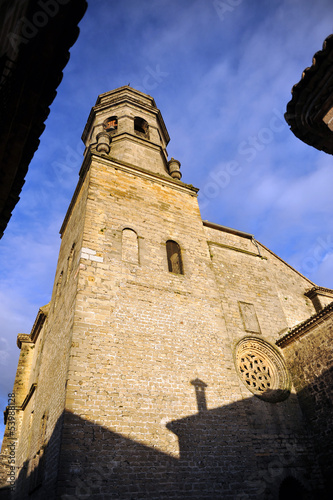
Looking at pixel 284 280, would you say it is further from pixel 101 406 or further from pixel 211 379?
pixel 101 406

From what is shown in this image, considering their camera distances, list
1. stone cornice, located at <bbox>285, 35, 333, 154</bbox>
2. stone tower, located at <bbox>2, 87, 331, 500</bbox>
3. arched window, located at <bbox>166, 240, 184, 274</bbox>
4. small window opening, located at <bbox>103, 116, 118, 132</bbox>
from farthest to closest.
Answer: small window opening, located at <bbox>103, 116, 118, 132</bbox>
arched window, located at <bbox>166, 240, 184, 274</bbox>
stone tower, located at <bbox>2, 87, 331, 500</bbox>
stone cornice, located at <bbox>285, 35, 333, 154</bbox>

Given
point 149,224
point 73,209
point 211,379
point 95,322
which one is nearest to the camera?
point 95,322

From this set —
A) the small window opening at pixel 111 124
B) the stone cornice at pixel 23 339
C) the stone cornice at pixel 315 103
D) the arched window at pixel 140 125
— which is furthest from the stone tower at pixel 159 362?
the stone cornice at pixel 315 103

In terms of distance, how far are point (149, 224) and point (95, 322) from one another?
13.6ft

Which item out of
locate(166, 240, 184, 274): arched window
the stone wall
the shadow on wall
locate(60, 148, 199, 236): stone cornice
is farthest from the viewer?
locate(60, 148, 199, 236): stone cornice

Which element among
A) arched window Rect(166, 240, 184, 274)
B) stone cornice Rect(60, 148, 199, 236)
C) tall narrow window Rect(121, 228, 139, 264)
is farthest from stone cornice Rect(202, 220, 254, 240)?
tall narrow window Rect(121, 228, 139, 264)

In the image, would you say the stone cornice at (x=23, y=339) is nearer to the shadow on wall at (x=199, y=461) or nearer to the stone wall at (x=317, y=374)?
the shadow on wall at (x=199, y=461)

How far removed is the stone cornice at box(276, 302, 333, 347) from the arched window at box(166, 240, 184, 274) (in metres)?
3.91

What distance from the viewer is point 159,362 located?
7.86 m

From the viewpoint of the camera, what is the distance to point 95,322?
763 cm

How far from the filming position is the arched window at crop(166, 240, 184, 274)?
10.2 meters

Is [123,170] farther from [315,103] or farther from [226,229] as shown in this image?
[315,103]

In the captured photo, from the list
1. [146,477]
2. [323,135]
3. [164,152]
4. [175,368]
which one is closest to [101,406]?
[146,477]

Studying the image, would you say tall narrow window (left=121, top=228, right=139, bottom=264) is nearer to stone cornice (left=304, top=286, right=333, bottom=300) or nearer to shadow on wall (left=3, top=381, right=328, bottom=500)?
shadow on wall (left=3, top=381, right=328, bottom=500)
